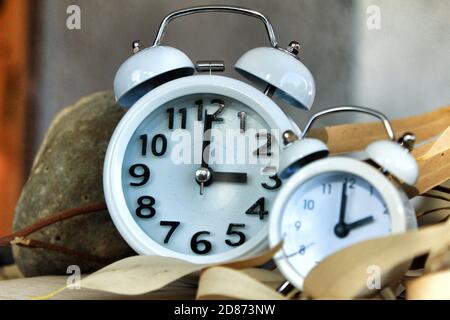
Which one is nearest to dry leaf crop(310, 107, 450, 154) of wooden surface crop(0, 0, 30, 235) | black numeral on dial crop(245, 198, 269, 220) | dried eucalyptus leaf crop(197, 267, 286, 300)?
black numeral on dial crop(245, 198, 269, 220)

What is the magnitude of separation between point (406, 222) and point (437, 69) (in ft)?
2.29

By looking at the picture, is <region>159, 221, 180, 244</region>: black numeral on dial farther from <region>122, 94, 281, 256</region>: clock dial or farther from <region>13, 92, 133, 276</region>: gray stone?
<region>13, 92, 133, 276</region>: gray stone

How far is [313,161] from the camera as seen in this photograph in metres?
0.88

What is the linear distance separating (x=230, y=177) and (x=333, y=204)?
0.22 meters

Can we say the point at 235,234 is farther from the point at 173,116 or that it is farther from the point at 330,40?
the point at 330,40

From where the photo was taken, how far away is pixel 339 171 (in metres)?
0.84

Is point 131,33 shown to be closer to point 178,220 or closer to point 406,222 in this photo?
point 178,220

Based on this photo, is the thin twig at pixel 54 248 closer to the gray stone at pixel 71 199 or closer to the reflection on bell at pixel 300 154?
the gray stone at pixel 71 199

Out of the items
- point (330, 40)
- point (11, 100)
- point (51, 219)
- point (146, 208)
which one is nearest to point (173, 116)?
point (146, 208)

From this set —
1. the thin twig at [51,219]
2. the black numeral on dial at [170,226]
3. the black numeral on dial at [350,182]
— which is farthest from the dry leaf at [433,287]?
the thin twig at [51,219]

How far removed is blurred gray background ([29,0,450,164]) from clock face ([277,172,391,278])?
2.09 feet

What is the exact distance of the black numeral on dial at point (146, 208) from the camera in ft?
3.43

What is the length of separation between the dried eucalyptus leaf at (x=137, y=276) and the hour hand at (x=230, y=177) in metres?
0.15
